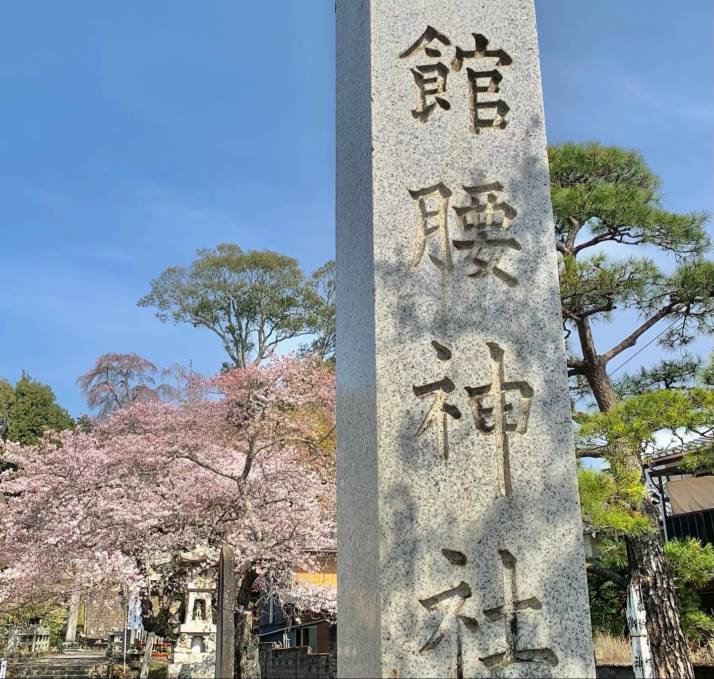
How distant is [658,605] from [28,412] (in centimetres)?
2527

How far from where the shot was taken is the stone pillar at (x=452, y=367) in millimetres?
2420

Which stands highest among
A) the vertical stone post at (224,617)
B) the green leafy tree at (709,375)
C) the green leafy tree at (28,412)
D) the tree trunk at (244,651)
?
the green leafy tree at (28,412)

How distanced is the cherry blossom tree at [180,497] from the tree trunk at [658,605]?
17.7ft

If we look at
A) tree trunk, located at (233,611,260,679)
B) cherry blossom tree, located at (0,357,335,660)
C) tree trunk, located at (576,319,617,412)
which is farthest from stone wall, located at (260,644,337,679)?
tree trunk, located at (576,319,617,412)

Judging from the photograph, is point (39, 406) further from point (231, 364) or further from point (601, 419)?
point (601, 419)

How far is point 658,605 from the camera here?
7.29 meters

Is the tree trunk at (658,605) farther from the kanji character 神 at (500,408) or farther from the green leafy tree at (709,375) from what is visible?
the kanji character 神 at (500,408)

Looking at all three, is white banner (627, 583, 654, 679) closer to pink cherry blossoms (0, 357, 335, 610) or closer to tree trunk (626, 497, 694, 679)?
tree trunk (626, 497, 694, 679)

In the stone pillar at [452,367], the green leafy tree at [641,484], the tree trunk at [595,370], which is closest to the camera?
the stone pillar at [452,367]

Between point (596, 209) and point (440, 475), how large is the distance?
7.27 meters

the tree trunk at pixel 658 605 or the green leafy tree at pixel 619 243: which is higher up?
the green leafy tree at pixel 619 243

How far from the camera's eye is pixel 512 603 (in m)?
2.43

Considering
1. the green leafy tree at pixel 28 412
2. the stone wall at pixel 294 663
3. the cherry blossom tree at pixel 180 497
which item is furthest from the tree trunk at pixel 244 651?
the green leafy tree at pixel 28 412

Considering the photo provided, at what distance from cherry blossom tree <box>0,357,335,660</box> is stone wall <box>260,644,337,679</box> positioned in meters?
0.89
